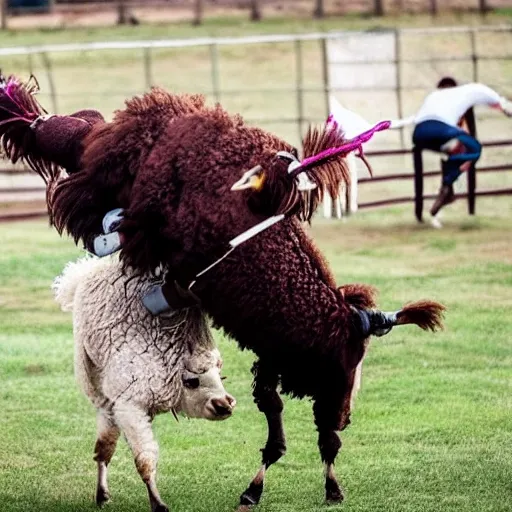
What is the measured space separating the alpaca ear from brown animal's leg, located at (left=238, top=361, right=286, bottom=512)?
34.8 inches

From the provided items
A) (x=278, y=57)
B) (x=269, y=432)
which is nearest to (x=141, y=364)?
(x=269, y=432)

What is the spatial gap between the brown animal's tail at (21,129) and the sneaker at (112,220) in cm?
51

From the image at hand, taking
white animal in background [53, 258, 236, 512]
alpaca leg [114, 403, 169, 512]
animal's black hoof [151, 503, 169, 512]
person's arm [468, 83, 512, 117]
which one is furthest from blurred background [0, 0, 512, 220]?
animal's black hoof [151, 503, 169, 512]

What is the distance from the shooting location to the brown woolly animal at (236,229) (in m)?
5.31

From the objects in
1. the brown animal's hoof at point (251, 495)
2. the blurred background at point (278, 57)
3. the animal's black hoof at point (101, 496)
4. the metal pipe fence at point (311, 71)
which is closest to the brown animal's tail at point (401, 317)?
the brown animal's hoof at point (251, 495)

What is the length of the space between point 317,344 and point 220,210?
2.05 feet

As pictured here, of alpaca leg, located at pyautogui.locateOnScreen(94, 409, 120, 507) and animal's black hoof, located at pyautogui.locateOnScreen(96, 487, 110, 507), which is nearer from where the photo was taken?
alpaca leg, located at pyautogui.locateOnScreen(94, 409, 120, 507)

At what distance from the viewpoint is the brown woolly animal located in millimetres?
A: 5309

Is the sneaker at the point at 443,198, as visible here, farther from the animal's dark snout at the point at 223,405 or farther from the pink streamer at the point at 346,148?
the pink streamer at the point at 346,148

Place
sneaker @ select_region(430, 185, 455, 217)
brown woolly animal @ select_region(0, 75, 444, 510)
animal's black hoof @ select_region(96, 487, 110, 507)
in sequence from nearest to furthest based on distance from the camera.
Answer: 1. brown woolly animal @ select_region(0, 75, 444, 510)
2. animal's black hoof @ select_region(96, 487, 110, 507)
3. sneaker @ select_region(430, 185, 455, 217)

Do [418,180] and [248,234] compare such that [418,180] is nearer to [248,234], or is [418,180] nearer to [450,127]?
[450,127]

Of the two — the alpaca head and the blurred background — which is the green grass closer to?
the alpaca head

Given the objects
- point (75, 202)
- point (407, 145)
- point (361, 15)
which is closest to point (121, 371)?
point (75, 202)

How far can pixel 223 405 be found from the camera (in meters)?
5.70
